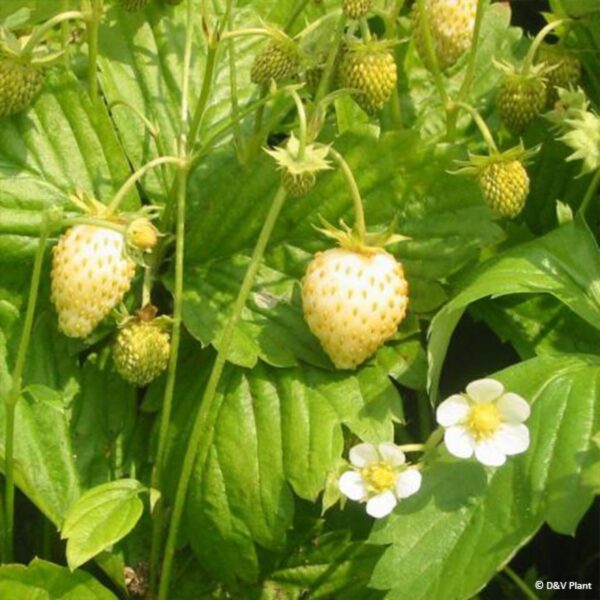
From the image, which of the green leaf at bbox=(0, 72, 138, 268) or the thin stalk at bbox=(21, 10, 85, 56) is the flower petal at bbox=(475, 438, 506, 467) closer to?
the green leaf at bbox=(0, 72, 138, 268)

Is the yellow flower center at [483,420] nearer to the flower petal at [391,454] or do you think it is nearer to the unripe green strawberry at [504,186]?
the flower petal at [391,454]

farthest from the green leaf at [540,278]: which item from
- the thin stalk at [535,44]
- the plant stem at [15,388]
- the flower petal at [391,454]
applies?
the plant stem at [15,388]

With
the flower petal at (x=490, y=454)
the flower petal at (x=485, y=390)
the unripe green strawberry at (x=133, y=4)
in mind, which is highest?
the unripe green strawberry at (x=133, y=4)

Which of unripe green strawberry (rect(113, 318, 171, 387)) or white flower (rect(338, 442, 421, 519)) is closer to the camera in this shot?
white flower (rect(338, 442, 421, 519))

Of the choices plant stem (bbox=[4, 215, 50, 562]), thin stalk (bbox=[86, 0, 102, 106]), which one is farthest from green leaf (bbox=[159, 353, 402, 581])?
thin stalk (bbox=[86, 0, 102, 106])

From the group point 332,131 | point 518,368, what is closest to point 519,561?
point 518,368

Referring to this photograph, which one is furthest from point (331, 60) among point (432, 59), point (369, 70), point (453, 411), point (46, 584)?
point (46, 584)
